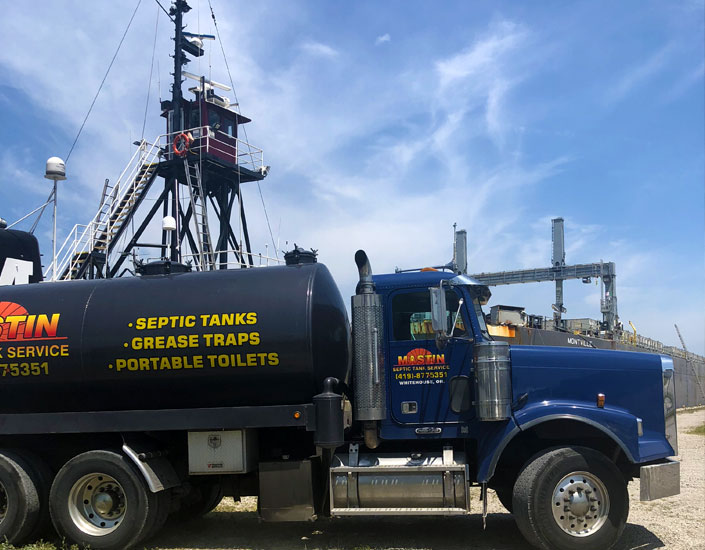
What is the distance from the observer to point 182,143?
26781 mm

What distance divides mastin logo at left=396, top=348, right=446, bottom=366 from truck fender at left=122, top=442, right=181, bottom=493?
3.03 meters

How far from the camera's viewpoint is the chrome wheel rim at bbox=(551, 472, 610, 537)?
295 inches

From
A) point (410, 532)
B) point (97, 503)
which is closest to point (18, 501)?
point (97, 503)

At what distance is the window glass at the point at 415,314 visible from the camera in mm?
8133

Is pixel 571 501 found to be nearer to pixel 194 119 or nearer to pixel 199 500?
pixel 199 500

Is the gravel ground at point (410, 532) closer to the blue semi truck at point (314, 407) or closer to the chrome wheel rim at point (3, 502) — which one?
the blue semi truck at point (314, 407)

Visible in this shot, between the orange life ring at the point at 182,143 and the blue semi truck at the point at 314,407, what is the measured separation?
18885 millimetres

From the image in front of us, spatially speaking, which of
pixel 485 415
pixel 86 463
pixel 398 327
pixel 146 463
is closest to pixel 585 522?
pixel 485 415

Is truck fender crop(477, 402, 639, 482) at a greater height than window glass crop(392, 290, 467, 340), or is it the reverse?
window glass crop(392, 290, 467, 340)

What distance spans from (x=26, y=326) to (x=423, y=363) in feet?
15.9

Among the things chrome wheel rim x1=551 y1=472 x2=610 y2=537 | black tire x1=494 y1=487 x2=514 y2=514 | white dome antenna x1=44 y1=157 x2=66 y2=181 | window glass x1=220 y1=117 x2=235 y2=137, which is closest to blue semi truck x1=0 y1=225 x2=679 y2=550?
chrome wheel rim x1=551 y1=472 x2=610 y2=537

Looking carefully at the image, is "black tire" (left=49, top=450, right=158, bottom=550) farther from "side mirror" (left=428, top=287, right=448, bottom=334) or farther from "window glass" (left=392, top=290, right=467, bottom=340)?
"side mirror" (left=428, top=287, right=448, bottom=334)

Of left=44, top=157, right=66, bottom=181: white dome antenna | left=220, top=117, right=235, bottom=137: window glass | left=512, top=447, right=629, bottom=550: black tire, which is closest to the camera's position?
left=512, top=447, right=629, bottom=550: black tire

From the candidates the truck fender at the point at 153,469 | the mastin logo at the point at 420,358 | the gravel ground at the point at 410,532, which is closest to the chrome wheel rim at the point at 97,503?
the truck fender at the point at 153,469
